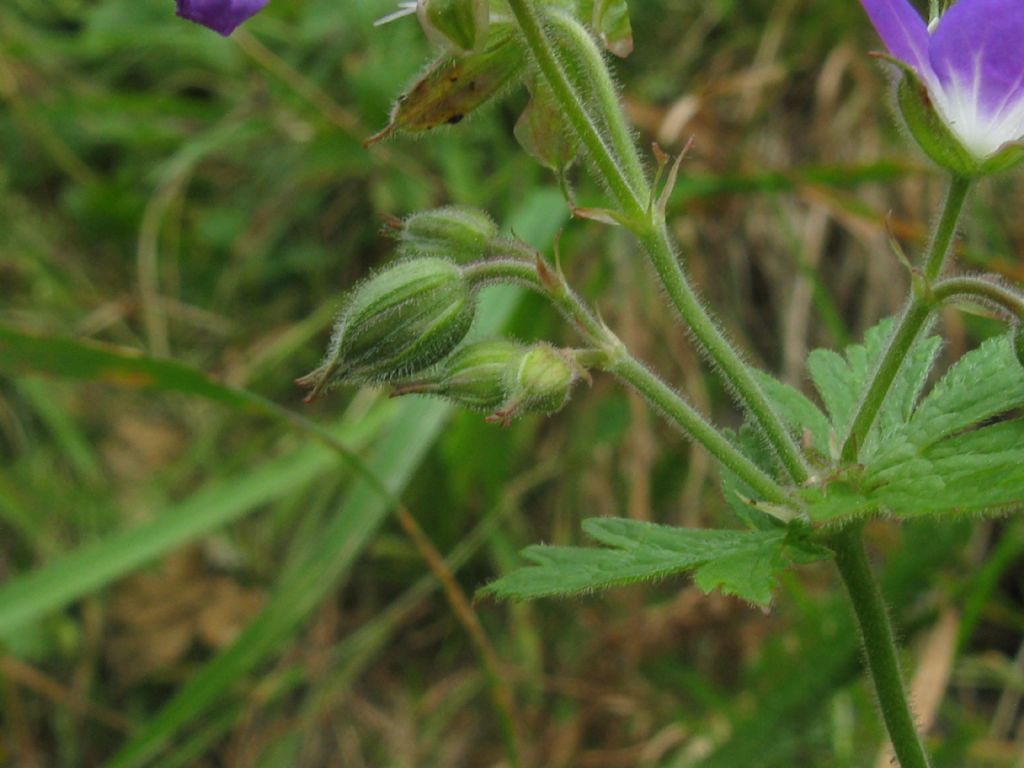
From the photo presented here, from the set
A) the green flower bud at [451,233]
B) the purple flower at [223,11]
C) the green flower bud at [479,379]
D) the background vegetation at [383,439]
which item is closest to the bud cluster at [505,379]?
the green flower bud at [479,379]

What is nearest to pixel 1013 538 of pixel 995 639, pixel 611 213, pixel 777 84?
pixel 995 639

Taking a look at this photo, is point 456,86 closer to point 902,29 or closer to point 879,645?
point 902,29

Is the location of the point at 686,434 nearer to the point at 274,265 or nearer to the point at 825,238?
the point at 825,238

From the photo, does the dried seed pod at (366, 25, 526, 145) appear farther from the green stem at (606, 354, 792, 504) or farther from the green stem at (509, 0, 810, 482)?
the green stem at (606, 354, 792, 504)

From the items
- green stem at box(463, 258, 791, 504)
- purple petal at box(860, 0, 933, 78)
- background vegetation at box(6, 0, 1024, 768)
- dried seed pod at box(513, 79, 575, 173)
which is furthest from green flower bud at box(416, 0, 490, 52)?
background vegetation at box(6, 0, 1024, 768)

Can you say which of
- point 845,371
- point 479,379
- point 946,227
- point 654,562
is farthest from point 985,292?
point 479,379

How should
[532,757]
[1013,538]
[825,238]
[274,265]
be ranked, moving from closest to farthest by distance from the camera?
[1013,538] < [532,757] < [825,238] < [274,265]
